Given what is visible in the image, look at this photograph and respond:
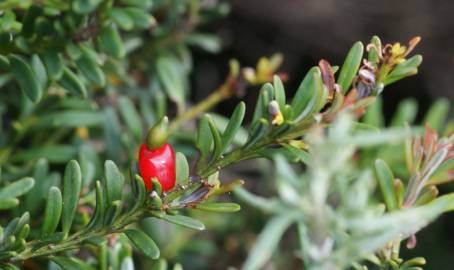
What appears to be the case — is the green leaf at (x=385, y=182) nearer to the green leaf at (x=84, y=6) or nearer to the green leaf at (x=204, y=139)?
the green leaf at (x=204, y=139)

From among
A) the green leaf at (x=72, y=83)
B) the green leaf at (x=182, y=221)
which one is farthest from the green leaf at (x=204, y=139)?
the green leaf at (x=72, y=83)

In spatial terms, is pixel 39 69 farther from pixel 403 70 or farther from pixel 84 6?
pixel 403 70

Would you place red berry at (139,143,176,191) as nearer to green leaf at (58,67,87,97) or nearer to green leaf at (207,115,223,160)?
green leaf at (207,115,223,160)

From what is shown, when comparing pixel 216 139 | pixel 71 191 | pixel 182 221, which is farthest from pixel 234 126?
pixel 71 191

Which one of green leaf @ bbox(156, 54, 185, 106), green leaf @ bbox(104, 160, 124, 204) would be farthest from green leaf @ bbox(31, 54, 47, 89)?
green leaf @ bbox(156, 54, 185, 106)

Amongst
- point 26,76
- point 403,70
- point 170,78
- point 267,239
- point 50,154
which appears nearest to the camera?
point 267,239

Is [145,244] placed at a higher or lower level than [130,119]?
higher
